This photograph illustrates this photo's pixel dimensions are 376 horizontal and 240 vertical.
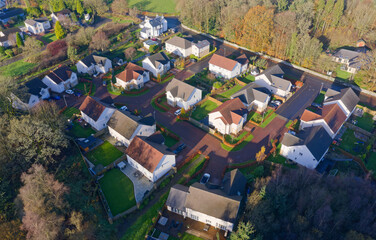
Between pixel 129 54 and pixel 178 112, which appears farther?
pixel 129 54

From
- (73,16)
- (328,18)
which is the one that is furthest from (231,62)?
(73,16)

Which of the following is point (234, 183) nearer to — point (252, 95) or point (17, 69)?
point (252, 95)

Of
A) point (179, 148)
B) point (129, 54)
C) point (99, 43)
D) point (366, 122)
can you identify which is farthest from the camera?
point (99, 43)

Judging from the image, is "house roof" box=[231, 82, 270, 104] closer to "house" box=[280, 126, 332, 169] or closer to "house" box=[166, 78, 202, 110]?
"house" box=[166, 78, 202, 110]

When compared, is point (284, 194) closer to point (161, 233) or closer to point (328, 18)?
point (161, 233)

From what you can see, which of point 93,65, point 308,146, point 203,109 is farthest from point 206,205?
point 93,65

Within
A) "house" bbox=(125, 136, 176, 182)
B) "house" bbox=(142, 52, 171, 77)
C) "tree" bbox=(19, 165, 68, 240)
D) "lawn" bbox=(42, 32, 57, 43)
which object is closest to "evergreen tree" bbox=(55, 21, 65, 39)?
"lawn" bbox=(42, 32, 57, 43)

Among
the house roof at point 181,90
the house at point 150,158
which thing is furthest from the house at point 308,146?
the house roof at point 181,90
